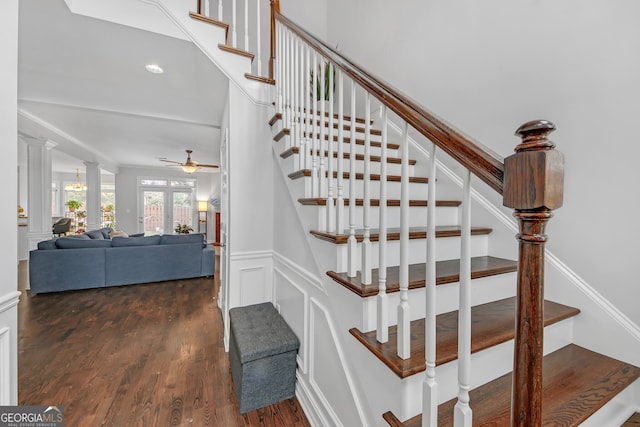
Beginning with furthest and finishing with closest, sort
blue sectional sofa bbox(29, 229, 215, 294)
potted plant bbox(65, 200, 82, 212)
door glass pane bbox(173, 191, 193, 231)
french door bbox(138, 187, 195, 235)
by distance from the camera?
1. door glass pane bbox(173, 191, 193, 231)
2. potted plant bbox(65, 200, 82, 212)
3. french door bbox(138, 187, 195, 235)
4. blue sectional sofa bbox(29, 229, 215, 294)

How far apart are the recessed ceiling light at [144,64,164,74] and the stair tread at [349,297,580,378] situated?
259cm

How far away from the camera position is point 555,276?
1.36 meters

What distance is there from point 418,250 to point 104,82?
321 cm

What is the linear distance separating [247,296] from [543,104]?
2.38 metres

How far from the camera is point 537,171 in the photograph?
0.48m

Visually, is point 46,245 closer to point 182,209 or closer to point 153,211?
point 153,211

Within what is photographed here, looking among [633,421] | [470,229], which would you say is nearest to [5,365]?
[470,229]

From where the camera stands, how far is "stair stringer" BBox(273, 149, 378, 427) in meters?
1.22

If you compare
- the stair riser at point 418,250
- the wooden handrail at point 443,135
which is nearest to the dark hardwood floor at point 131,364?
the stair riser at point 418,250

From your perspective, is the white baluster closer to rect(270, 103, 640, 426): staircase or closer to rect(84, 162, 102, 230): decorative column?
rect(270, 103, 640, 426): staircase

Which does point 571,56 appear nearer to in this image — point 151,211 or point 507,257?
point 507,257

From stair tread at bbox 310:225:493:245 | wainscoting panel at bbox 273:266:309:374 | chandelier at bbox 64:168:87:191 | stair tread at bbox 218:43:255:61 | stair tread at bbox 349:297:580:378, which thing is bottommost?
wainscoting panel at bbox 273:266:309:374

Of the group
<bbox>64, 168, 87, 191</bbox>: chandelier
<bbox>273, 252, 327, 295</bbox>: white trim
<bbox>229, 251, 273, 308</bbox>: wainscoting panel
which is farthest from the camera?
<bbox>64, 168, 87, 191</bbox>: chandelier

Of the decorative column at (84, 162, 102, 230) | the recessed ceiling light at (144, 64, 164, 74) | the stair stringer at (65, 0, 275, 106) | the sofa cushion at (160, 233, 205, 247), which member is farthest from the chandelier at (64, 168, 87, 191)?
the stair stringer at (65, 0, 275, 106)
